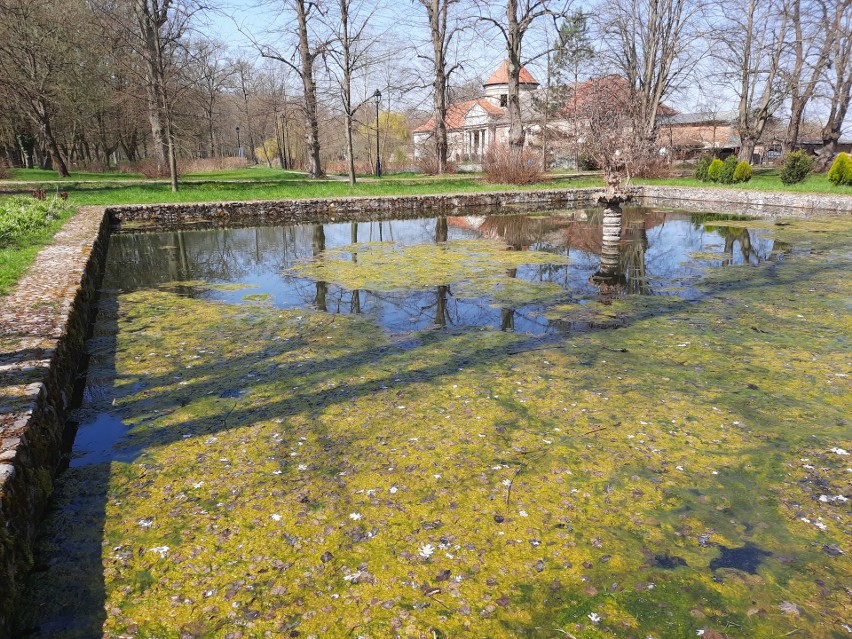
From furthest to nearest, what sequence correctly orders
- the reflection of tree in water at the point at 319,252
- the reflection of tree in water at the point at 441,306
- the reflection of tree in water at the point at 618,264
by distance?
the reflection of tree in water at the point at 618,264 → the reflection of tree in water at the point at 319,252 → the reflection of tree in water at the point at 441,306

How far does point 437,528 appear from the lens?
9.00 feet

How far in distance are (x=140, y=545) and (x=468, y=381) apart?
2.62 m

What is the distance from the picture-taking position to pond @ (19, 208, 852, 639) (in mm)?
2285

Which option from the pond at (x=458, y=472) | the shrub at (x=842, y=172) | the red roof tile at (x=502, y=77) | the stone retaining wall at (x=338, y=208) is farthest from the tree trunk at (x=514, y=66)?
the red roof tile at (x=502, y=77)

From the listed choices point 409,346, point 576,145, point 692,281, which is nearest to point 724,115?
point 576,145

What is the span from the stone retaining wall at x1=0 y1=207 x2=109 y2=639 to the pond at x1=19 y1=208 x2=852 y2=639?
0.16 m

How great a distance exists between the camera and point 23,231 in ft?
32.1

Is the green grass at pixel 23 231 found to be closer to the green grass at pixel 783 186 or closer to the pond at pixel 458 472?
the pond at pixel 458 472

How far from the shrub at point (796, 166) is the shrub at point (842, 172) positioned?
1.46 metres

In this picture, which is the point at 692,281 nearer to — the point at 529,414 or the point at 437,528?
the point at 529,414

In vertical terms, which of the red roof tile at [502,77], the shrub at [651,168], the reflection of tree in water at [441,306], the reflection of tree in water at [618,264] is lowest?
the reflection of tree in water at [441,306]

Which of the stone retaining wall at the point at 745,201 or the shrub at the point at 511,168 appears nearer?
the stone retaining wall at the point at 745,201

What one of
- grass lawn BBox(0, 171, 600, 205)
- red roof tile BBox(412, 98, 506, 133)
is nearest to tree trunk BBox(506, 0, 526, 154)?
grass lawn BBox(0, 171, 600, 205)

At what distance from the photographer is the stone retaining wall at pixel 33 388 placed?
2400 mm
